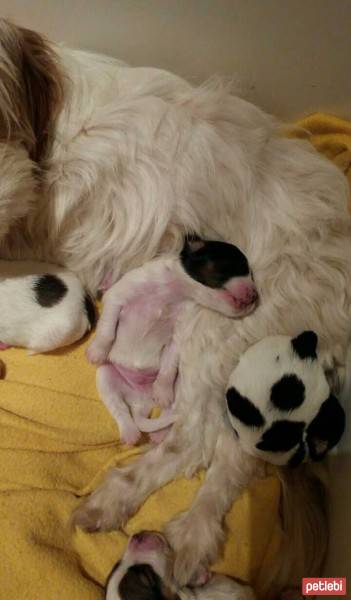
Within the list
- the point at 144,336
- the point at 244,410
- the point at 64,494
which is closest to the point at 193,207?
the point at 144,336

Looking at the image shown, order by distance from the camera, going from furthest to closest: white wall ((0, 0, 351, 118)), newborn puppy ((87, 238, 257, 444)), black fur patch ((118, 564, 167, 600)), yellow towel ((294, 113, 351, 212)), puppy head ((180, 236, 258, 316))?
yellow towel ((294, 113, 351, 212)) < white wall ((0, 0, 351, 118)) < newborn puppy ((87, 238, 257, 444)) < puppy head ((180, 236, 258, 316)) < black fur patch ((118, 564, 167, 600))

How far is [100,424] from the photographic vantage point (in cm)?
181

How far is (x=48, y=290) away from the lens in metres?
1.72

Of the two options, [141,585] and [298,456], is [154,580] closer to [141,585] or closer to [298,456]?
[141,585]

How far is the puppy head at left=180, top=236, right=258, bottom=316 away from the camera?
1.61 metres

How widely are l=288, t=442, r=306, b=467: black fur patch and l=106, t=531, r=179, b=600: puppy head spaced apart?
426 millimetres

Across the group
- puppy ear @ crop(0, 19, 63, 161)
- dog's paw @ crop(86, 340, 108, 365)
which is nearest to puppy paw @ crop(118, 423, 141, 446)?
dog's paw @ crop(86, 340, 108, 365)

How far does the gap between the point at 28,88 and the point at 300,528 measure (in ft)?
4.73

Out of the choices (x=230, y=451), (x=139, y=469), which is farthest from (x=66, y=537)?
(x=230, y=451)

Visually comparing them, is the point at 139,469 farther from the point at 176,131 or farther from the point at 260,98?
the point at 260,98

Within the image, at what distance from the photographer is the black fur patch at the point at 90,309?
5.88ft

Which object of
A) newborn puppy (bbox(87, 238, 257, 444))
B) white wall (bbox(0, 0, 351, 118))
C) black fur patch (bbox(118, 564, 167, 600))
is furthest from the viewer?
white wall (bbox(0, 0, 351, 118))

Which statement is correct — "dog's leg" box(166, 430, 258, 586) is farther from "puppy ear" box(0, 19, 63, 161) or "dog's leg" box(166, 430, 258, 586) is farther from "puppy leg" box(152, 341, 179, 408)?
"puppy ear" box(0, 19, 63, 161)

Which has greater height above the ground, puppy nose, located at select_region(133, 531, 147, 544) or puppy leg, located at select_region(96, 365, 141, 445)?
puppy leg, located at select_region(96, 365, 141, 445)
